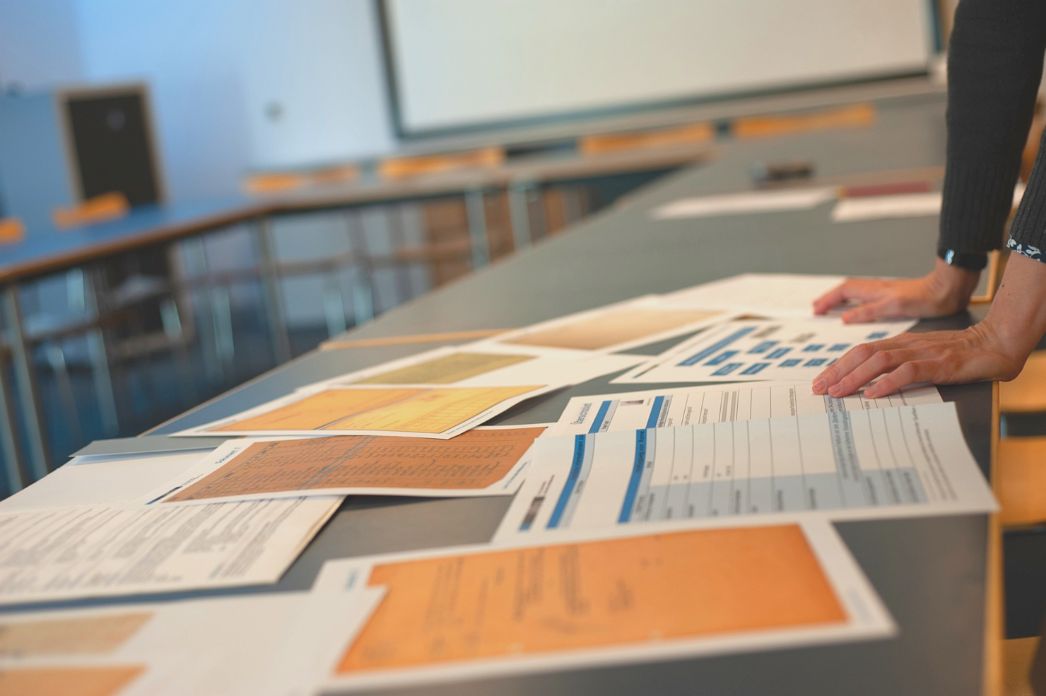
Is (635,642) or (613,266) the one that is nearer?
(635,642)

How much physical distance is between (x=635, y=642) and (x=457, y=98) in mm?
6627

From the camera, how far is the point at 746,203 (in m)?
2.45

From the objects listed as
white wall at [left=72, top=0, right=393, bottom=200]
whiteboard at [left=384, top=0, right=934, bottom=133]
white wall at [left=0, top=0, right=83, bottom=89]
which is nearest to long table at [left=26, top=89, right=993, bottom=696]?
whiteboard at [left=384, top=0, right=934, bottom=133]

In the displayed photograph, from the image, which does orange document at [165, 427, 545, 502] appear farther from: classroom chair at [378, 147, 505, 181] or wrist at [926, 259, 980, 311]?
classroom chair at [378, 147, 505, 181]

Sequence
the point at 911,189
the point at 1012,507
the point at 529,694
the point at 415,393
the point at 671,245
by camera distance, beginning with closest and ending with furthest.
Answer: the point at 529,694 < the point at 415,393 < the point at 1012,507 < the point at 671,245 < the point at 911,189

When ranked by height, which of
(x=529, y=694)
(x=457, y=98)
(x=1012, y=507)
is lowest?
(x=1012, y=507)

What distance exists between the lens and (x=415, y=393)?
112 cm

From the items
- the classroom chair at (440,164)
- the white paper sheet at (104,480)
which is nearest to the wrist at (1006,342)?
the white paper sheet at (104,480)

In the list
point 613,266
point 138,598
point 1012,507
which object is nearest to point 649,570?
point 138,598

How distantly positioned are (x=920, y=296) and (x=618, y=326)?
1.14ft

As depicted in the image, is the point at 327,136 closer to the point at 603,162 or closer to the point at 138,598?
the point at 603,162

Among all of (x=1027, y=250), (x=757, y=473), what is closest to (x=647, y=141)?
(x=1027, y=250)

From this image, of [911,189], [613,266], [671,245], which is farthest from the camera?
[911,189]

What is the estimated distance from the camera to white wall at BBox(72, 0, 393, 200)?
6.84 meters
